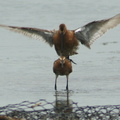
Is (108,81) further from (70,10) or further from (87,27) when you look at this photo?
(70,10)

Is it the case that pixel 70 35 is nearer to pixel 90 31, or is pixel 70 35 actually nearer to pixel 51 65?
pixel 90 31

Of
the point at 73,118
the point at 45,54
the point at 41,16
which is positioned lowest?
the point at 73,118

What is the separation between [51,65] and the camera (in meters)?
13.4

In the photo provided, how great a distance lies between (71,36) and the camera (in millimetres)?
13375

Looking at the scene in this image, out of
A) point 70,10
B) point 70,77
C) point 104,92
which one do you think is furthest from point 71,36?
point 70,10

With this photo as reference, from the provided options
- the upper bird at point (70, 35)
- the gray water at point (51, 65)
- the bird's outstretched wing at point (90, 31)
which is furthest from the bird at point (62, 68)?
the bird's outstretched wing at point (90, 31)

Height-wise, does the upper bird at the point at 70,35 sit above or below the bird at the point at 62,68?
above

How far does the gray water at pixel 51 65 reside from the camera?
10.2 m

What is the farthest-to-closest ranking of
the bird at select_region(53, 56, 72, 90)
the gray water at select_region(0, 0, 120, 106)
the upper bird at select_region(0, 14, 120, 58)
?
the upper bird at select_region(0, 14, 120, 58) < the bird at select_region(53, 56, 72, 90) < the gray water at select_region(0, 0, 120, 106)

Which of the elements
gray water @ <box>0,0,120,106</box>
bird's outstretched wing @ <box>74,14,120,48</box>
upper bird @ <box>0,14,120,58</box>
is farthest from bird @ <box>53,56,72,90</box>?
bird's outstretched wing @ <box>74,14,120,48</box>

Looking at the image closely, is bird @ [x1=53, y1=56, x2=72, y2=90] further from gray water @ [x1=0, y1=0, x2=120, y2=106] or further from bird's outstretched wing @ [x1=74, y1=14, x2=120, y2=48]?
bird's outstretched wing @ [x1=74, y1=14, x2=120, y2=48]

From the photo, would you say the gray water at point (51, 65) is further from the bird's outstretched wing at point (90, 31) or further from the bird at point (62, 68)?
the bird's outstretched wing at point (90, 31)

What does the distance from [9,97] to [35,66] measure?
3303 millimetres

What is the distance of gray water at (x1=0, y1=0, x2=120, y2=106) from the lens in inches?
400
